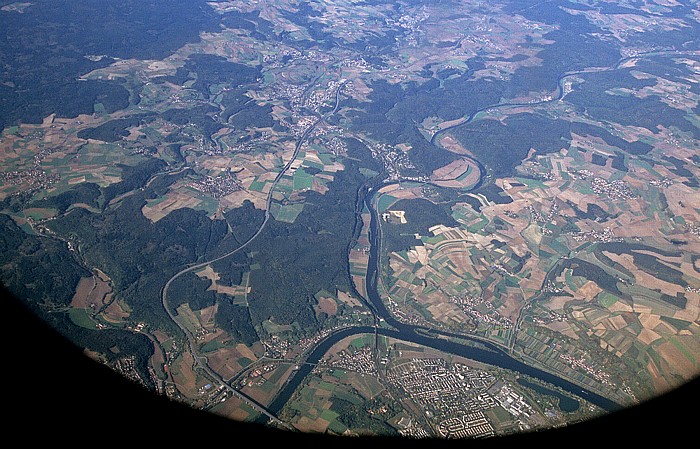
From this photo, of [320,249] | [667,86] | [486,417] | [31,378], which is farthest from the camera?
[667,86]

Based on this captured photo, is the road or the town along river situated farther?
the town along river

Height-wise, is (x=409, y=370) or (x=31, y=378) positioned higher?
(x=31, y=378)

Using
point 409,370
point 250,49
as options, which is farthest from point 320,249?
point 250,49

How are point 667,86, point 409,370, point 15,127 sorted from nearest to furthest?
point 409,370 < point 15,127 < point 667,86

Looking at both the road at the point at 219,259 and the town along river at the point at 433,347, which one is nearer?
the road at the point at 219,259

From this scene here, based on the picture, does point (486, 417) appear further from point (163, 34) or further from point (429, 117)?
point (163, 34)

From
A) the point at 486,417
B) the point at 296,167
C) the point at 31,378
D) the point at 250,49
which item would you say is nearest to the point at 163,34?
the point at 250,49

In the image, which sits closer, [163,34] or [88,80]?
[88,80]

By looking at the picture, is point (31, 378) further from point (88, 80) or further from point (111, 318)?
point (88, 80)

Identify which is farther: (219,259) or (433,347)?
(219,259)
